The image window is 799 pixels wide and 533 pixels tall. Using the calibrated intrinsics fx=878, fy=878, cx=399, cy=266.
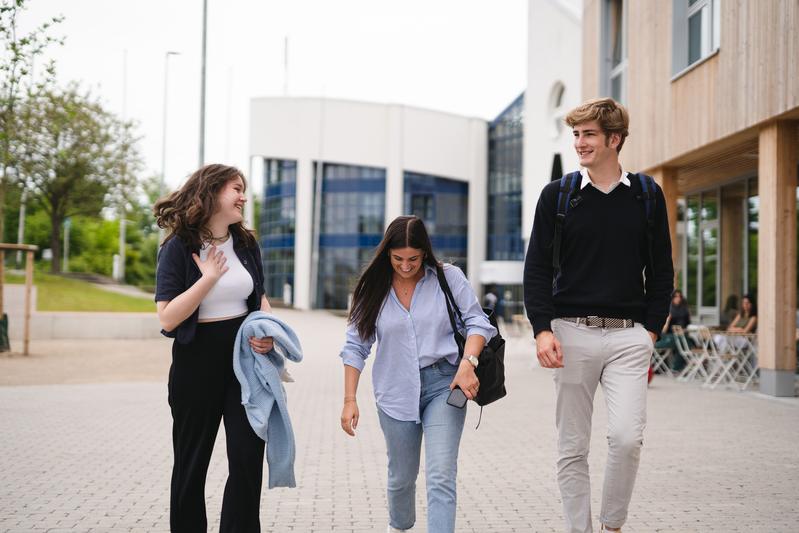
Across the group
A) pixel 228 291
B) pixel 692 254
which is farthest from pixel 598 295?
pixel 692 254

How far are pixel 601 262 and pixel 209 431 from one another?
6.43 ft

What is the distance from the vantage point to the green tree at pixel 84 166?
39125 millimetres

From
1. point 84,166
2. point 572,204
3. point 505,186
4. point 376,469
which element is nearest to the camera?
point 572,204

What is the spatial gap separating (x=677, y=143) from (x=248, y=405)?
12.8 metres

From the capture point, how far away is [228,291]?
157 inches

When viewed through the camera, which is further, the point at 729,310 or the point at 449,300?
the point at 729,310

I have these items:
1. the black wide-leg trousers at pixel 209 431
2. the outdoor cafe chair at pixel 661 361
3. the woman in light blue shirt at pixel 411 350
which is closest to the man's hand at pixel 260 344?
the black wide-leg trousers at pixel 209 431

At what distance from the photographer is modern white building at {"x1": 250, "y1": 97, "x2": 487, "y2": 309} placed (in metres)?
57.9

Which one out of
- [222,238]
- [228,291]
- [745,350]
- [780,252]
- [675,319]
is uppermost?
[780,252]

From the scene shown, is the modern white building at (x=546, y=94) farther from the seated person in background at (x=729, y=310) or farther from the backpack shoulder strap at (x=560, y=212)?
the backpack shoulder strap at (x=560, y=212)

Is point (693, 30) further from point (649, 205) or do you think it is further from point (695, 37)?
point (649, 205)

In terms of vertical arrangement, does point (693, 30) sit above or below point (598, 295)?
above

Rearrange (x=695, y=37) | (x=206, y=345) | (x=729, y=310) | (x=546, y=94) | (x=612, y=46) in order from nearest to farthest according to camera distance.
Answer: (x=206, y=345)
(x=695, y=37)
(x=729, y=310)
(x=612, y=46)
(x=546, y=94)

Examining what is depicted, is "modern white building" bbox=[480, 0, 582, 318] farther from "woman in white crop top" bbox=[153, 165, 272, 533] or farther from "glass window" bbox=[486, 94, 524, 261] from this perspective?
"woman in white crop top" bbox=[153, 165, 272, 533]
